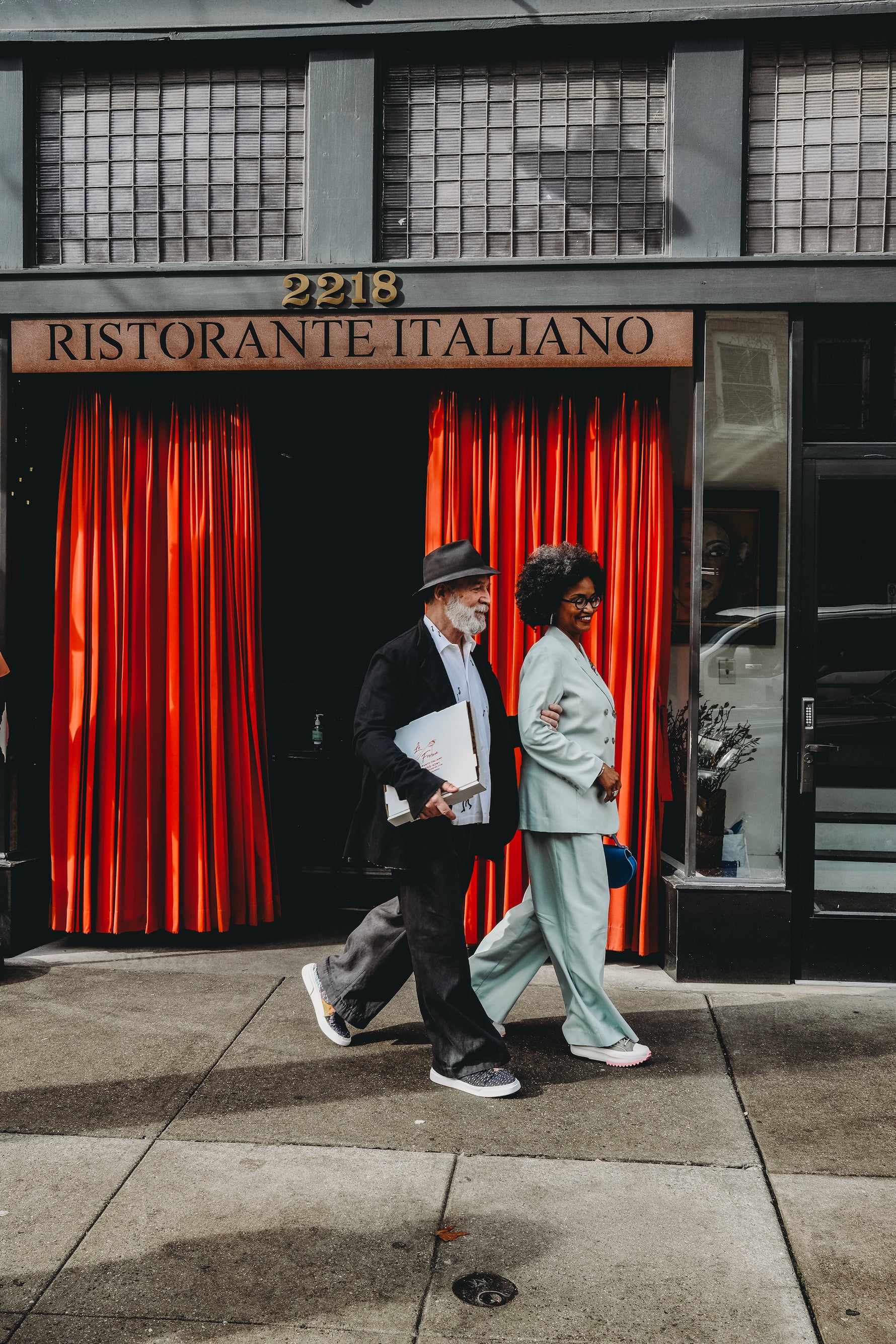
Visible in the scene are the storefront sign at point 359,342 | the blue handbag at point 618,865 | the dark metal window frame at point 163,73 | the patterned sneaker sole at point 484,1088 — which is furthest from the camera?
the dark metal window frame at point 163,73

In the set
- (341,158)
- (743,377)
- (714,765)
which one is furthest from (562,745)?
(341,158)

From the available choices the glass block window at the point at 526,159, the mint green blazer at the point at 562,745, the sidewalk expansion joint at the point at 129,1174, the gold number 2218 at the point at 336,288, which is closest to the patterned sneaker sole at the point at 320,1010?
the sidewalk expansion joint at the point at 129,1174

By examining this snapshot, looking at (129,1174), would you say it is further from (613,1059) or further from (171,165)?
(171,165)

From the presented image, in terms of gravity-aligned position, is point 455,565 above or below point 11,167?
below

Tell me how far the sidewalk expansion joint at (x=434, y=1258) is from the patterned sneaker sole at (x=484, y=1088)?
1.39 feet

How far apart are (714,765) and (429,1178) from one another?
2711 mm

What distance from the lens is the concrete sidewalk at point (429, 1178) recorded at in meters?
2.78

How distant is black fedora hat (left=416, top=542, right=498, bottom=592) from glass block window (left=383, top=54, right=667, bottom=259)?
212 centimetres

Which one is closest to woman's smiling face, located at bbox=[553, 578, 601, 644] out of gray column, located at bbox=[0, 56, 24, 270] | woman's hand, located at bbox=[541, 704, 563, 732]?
woman's hand, located at bbox=[541, 704, 563, 732]

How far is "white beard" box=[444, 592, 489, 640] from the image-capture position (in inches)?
163

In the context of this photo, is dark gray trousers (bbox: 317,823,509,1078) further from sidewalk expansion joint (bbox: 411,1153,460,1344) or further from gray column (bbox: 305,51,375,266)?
gray column (bbox: 305,51,375,266)

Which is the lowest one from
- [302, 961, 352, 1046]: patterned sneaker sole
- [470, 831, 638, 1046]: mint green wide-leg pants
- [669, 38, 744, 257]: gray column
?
[302, 961, 352, 1046]: patterned sneaker sole

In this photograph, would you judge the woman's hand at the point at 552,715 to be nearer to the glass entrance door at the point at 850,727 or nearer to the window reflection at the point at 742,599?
the window reflection at the point at 742,599

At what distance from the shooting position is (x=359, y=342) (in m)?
5.44
